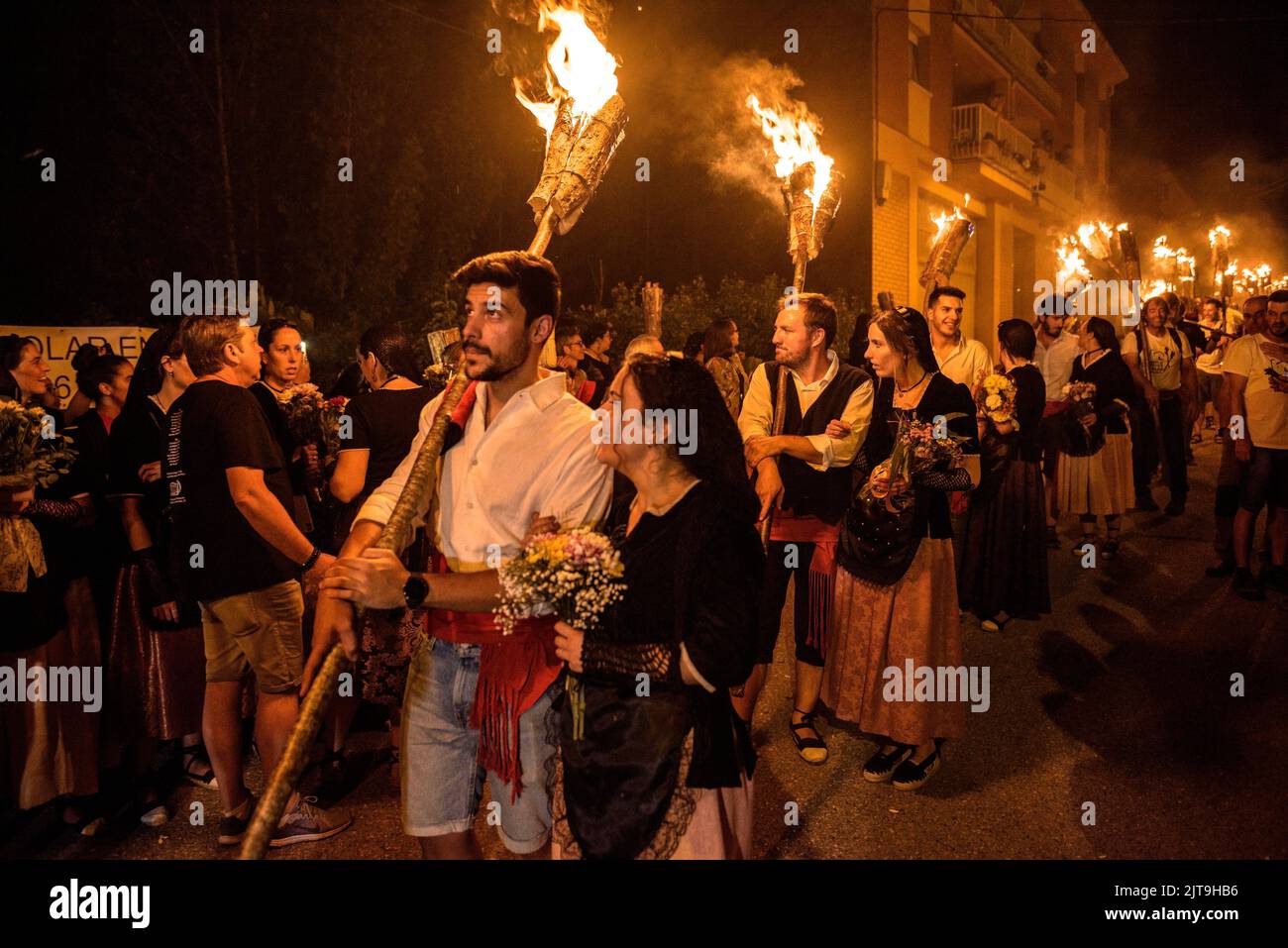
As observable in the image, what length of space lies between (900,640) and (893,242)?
1706 centimetres

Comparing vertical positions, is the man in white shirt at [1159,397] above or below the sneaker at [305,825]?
above

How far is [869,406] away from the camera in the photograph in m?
4.79

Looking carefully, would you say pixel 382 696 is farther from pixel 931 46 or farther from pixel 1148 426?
pixel 931 46

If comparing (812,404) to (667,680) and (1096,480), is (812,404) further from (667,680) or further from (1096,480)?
(1096,480)

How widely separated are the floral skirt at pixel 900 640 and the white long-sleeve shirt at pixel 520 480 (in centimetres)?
235

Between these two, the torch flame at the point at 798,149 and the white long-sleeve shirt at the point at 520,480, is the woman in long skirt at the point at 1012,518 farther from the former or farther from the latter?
the white long-sleeve shirt at the point at 520,480

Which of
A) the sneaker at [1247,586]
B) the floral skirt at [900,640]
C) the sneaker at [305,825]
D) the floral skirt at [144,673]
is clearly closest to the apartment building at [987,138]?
the sneaker at [1247,586]

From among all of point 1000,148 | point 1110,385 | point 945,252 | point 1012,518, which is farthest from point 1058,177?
point 1012,518

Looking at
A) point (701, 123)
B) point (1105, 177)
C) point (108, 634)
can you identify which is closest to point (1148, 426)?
point (701, 123)

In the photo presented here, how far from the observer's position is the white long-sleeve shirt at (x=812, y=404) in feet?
15.3

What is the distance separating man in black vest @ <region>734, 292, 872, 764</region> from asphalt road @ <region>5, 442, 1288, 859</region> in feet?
1.69

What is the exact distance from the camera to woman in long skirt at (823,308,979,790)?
14.9 ft

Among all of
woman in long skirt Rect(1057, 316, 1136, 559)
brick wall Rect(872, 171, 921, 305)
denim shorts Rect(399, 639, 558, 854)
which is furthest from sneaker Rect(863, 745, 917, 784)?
brick wall Rect(872, 171, 921, 305)

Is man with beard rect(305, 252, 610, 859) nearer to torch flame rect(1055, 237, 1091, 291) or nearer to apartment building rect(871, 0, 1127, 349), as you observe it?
apartment building rect(871, 0, 1127, 349)
